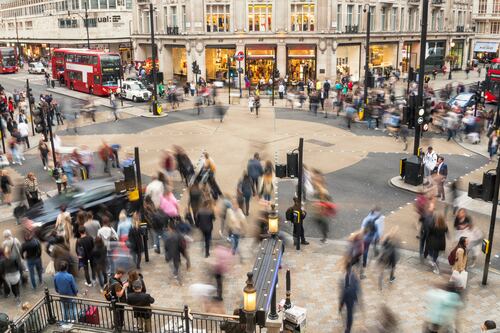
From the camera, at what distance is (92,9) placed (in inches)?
3246

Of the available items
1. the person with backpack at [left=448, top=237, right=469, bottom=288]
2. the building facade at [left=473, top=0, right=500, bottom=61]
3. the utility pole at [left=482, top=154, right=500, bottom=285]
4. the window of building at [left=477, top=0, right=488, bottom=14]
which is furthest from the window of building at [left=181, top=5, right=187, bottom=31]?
the window of building at [left=477, top=0, right=488, bottom=14]

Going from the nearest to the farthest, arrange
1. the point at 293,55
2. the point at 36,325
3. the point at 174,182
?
the point at 36,325
the point at 174,182
the point at 293,55

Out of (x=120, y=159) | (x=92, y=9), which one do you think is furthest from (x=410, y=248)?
(x=92, y=9)

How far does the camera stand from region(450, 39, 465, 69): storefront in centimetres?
6588

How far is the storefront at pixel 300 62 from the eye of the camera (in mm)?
49531

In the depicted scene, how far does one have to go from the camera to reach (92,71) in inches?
1745

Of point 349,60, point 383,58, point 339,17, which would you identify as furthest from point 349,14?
point 383,58

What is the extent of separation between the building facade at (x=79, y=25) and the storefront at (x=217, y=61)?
3151cm

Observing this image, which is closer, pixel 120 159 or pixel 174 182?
pixel 174 182

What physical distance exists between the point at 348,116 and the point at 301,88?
1459 centimetres

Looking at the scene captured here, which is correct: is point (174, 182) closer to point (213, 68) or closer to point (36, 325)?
point (36, 325)

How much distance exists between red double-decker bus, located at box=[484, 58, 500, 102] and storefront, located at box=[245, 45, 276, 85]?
19.4m

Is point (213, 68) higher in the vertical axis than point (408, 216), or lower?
higher

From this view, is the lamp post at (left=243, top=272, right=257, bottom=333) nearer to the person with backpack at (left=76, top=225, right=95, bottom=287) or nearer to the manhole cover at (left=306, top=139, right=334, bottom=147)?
the person with backpack at (left=76, top=225, right=95, bottom=287)
